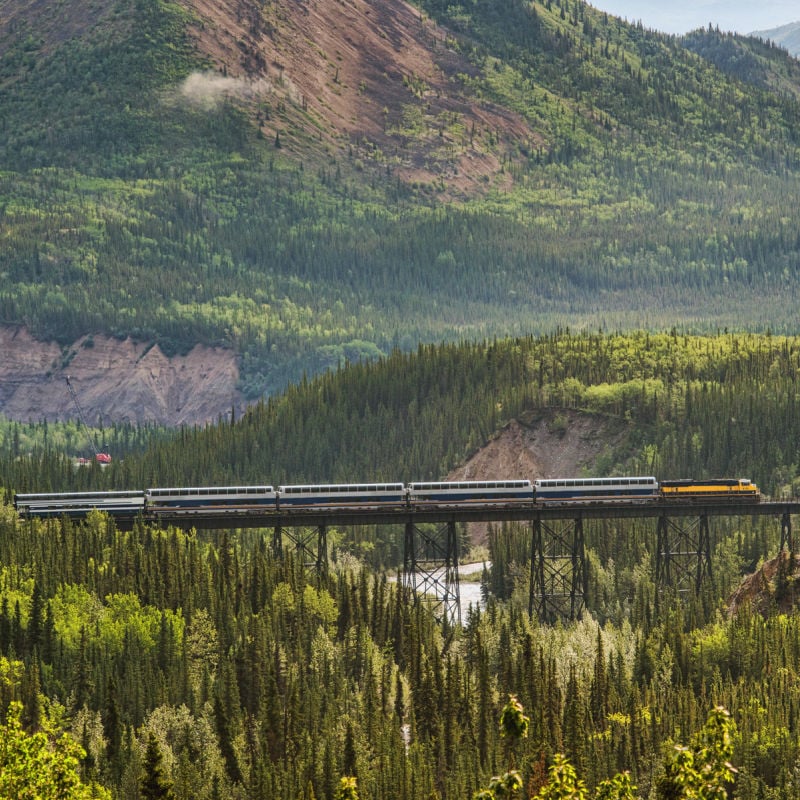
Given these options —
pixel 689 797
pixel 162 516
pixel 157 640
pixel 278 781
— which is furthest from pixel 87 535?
pixel 689 797

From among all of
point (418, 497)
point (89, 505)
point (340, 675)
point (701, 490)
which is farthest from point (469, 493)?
point (89, 505)

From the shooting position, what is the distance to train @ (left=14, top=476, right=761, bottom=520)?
194 metres

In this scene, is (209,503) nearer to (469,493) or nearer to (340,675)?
(469,493)

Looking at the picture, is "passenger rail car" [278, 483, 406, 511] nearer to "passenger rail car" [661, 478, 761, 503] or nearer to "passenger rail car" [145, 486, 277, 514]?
"passenger rail car" [145, 486, 277, 514]

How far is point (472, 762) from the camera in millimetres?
145750

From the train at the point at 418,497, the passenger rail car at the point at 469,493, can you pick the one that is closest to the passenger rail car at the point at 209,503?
the train at the point at 418,497

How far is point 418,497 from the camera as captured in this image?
194875 mm

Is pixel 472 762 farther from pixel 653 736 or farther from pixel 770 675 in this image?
pixel 770 675

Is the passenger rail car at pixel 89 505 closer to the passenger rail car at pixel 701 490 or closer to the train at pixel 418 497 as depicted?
the train at pixel 418 497

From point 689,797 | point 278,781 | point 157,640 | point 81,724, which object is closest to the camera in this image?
point 689,797

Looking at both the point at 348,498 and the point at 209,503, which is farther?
the point at 209,503

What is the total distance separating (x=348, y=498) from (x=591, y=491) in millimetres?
21426

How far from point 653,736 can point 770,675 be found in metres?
17.4

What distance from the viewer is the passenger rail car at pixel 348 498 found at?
637 feet
